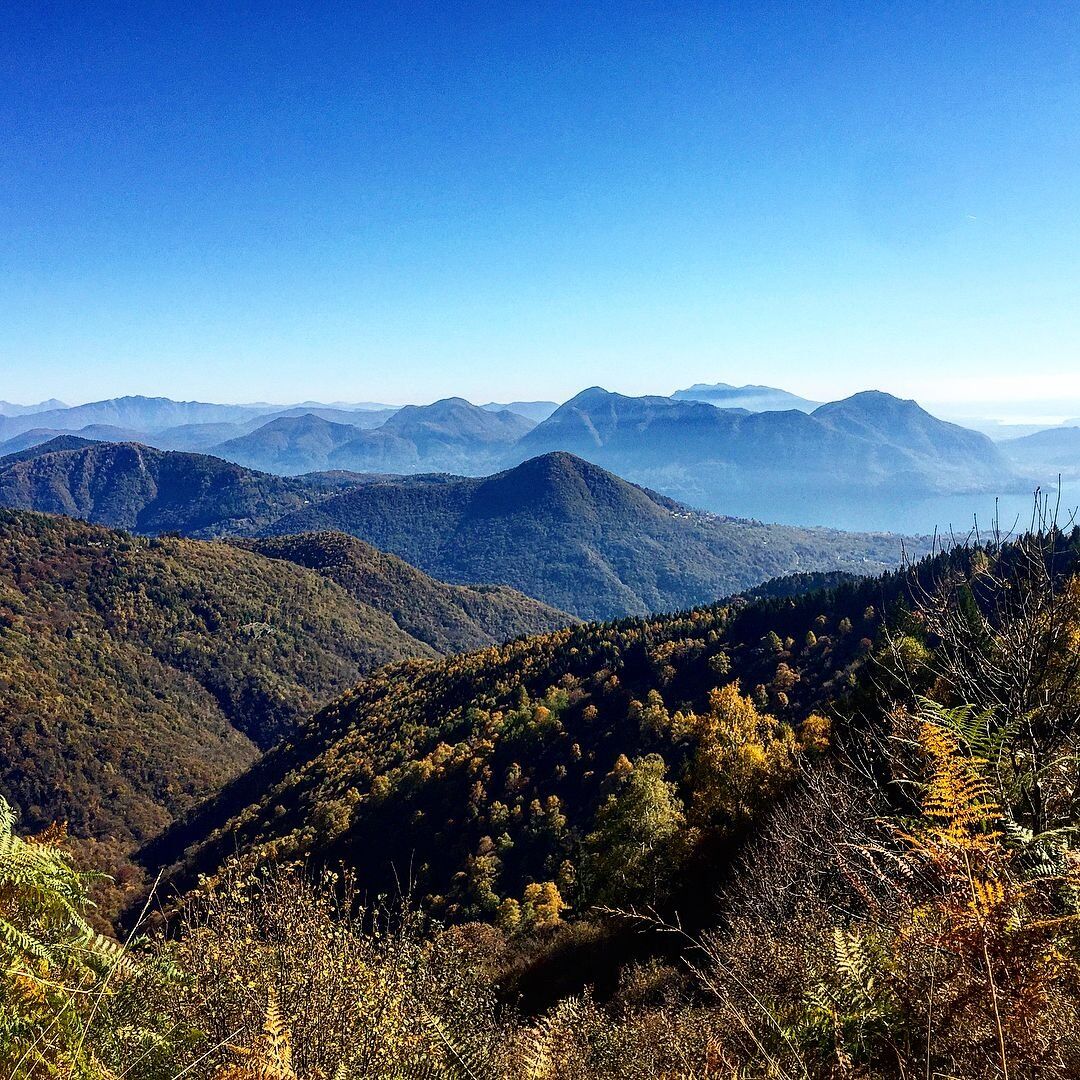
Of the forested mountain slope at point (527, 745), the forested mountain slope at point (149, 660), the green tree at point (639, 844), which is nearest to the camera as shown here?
the green tree at point (639, 844)

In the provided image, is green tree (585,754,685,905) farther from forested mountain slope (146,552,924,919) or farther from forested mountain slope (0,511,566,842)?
forested mountain slope (0,511,566,842)

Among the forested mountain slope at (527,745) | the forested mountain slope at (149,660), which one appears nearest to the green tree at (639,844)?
the forested mountain slope at (527,745)

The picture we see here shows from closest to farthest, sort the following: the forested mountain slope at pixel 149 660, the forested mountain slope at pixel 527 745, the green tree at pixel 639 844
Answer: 1. the green tree at pixel 639 844
2. the forested mountain slope at pixel 527 745
3. the forested mountain slope at pixel 149 660

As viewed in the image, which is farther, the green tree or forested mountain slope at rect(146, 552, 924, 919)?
forested mountain slope at rect(146, 552, 924, 919)

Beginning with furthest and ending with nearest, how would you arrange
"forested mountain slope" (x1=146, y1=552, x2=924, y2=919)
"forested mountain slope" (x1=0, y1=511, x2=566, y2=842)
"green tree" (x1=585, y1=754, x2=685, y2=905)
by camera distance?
"forested mountain slope" (x1=0, y1=511, x2=566, y2=842) < "forested mountain slope" (x1=146, y1=552, x2=924, y2=919) < "green tree" (x1=585, y1=754, x2=685, y2=905)

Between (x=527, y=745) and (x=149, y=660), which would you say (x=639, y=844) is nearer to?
(x=527, y=745)

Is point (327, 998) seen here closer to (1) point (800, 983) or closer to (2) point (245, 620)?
(1) point (800, 983)

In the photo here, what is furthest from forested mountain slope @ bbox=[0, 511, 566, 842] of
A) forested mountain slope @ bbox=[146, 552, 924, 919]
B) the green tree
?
the green tree

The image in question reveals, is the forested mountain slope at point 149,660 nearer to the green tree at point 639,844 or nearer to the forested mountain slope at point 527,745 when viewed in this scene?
the forested mountain slope at point 527,745

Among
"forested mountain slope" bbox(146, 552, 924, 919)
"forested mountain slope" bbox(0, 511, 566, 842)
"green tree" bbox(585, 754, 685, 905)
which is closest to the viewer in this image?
"green tree" bbox(585, 754, 685, 905)

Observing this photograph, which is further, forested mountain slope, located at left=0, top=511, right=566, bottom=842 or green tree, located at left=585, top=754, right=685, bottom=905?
forested mountain slope, located at left=0, top=511, right=566, bottom=842

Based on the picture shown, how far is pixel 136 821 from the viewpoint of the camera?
100 meters

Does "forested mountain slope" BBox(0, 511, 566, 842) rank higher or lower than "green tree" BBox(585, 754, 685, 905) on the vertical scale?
lower

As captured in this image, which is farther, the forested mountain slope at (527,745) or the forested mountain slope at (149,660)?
the forested mountain slope at (149,660)
